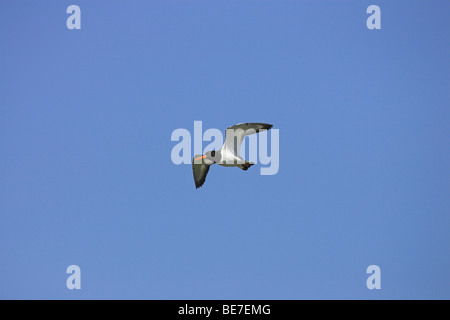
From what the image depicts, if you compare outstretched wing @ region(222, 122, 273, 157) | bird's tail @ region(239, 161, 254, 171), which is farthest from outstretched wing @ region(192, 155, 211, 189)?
bird's tail @ region(239, 161, 254, 171)

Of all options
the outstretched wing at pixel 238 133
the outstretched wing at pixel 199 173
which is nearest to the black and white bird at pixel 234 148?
the outstretched wing at pixel 238 133

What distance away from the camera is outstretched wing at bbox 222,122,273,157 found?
1593 centimetres

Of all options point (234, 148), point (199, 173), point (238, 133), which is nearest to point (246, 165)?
point (234, 148)

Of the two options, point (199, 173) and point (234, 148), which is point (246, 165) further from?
point (199, 173)

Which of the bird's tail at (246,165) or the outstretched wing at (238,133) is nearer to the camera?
the outstretched wing at (238,133)

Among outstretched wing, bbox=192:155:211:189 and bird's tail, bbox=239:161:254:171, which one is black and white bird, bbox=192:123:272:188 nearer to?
bird's tail, bbox=239:161:254:171

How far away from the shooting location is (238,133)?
54.1 ft

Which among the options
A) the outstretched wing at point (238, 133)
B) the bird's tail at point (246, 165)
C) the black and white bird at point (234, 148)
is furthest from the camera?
the bird's tail at point (246, 165)

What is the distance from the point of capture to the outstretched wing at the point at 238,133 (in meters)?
15.9

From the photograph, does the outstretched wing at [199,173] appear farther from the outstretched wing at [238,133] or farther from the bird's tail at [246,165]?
the bird's tail at [246,165]
